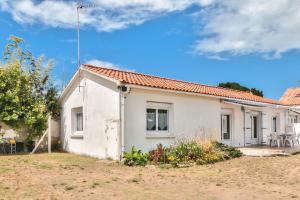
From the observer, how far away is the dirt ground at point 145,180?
10273 millimetres

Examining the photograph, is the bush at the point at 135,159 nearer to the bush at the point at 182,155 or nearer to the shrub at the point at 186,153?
the bush at the point at 182,155

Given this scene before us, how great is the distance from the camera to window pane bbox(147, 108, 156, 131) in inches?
776

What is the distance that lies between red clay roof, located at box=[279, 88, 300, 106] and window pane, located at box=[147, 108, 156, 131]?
32147 mm

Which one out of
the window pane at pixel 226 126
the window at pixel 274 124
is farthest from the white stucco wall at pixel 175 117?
the window at pixel 274 124

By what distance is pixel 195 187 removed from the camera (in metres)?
11.6

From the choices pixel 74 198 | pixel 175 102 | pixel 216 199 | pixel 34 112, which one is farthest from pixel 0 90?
pixel 216 199

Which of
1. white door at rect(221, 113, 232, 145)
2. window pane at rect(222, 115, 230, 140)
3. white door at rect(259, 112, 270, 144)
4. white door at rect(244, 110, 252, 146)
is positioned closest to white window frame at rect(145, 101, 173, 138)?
white door at rect(221, 113, 232, 145)

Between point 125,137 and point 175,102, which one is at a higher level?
point 175,102

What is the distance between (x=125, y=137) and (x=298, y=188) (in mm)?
9059

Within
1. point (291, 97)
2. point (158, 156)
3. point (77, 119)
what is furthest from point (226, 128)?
point (291, 97)

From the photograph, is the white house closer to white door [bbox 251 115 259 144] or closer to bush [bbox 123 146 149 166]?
bush [bbox 123 146 149 166]

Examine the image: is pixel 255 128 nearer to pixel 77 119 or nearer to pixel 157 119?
pixel 157 119

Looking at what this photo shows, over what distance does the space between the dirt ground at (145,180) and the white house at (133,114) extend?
2214 millimetres

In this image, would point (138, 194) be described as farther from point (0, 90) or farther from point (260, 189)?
point (0, 90)
